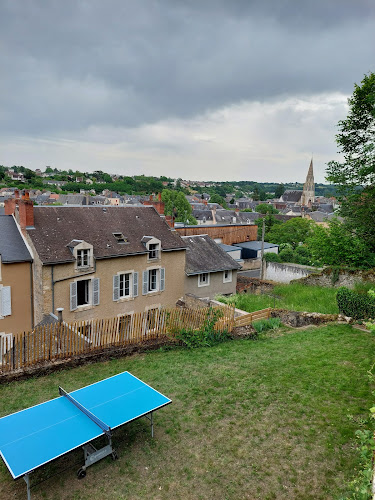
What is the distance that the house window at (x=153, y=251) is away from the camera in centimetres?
2185

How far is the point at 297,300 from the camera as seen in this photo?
21750 mm

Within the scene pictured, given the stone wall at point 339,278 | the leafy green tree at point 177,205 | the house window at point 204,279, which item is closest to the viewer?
the stone wall at point 339,278

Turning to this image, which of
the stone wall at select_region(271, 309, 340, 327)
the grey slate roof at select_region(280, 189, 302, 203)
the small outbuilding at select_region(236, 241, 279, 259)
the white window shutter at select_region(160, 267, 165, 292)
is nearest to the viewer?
the stone wall at select_region(271, 309, 340, 327)

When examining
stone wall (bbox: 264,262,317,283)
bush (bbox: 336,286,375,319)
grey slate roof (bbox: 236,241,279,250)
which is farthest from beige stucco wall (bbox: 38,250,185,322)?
grey slate roof (bbox: 236,241,279,250)

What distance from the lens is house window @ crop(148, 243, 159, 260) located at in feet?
71.7

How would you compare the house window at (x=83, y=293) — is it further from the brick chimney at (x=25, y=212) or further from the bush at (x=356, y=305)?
the bush at (x=356, y=305)

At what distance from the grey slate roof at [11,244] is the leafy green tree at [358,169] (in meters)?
19.3

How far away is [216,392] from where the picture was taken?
363 inches

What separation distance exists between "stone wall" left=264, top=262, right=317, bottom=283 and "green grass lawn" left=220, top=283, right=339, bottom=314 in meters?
7.20

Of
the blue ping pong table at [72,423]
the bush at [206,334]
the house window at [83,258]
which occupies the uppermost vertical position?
the house window at [83,258]

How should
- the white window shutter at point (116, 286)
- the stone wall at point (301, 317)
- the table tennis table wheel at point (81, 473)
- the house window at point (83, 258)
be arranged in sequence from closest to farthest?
the table tennis table wheel at point (81, 473), the stone wall at point (301, 317), the house window at point (83, 258), the white window shutter at point (116, 286)

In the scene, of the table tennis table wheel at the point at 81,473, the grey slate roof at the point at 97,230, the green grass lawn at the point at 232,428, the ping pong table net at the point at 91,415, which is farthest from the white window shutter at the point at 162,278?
the table tennis table wheel at the point at 81,473

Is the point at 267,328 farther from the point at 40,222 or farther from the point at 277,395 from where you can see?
the point at 40,222

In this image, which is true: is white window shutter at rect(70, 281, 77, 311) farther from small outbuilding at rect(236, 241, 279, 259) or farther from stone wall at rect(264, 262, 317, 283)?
small outbuilding at rect(236, 241, 279, 259)
